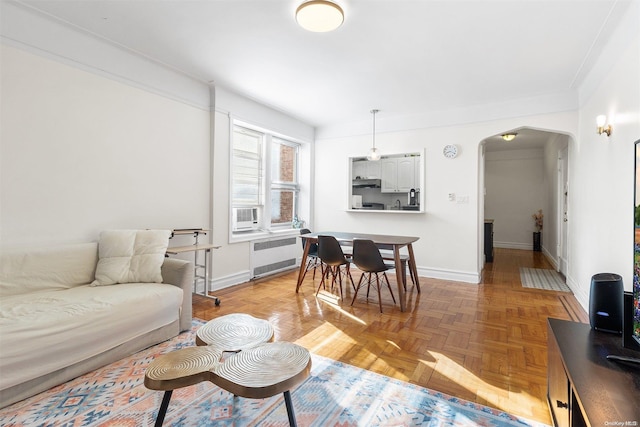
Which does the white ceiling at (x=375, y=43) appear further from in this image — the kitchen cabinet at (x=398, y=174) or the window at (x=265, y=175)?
the kitchen cabinet at (x=398, y=174)

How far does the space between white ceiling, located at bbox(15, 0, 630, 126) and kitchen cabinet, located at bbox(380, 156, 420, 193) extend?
1.71m

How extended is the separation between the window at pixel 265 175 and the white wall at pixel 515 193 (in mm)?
6074

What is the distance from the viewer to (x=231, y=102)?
4.30 m

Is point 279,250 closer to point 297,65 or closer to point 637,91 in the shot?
point 297,65

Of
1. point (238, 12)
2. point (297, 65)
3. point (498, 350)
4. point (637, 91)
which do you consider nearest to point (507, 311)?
point (498, 350)

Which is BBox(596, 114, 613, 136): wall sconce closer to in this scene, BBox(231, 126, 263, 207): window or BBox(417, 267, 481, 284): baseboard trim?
BBox(417, 267, 481, 284): baseboard trim

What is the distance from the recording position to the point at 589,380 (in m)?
1.24

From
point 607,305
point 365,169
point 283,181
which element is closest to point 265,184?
point 283,181

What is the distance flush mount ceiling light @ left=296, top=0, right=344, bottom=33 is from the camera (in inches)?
89.7

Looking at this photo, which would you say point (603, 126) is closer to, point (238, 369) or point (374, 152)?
point (374, 152)

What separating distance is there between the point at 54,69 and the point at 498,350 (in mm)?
4582

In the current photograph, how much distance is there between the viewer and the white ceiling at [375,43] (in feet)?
8.00

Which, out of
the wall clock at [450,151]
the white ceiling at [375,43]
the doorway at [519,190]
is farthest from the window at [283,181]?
the doorway at [519,190]

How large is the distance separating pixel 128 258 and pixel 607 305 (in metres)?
3.61
